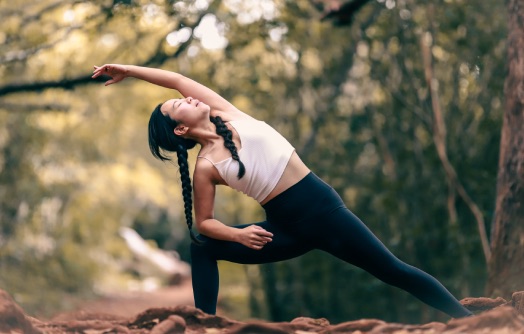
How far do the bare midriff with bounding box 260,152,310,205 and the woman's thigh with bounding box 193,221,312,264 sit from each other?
0.64 ft

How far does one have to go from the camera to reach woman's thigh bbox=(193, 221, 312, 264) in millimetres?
4395

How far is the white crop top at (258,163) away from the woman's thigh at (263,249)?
21cm

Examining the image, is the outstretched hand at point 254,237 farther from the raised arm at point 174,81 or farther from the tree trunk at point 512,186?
the tree trunk at point 512,186

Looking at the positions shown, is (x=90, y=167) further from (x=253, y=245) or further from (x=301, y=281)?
(x=253, y=245)

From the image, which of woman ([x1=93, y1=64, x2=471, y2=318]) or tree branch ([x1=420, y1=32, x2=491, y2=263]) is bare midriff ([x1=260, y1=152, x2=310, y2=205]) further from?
tree branch ([x1=420, y1=32, x2=491, y2=263])

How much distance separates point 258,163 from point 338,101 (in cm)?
860

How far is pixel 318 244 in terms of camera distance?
4406mm

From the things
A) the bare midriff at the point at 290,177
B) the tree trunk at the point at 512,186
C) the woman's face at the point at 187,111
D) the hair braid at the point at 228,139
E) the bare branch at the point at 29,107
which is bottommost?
the bare branch at the point at 29,107

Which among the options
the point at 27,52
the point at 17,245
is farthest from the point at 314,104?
the point at 17,245

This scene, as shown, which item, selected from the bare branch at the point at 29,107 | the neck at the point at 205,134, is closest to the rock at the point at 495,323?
the neck at the point at 205,134

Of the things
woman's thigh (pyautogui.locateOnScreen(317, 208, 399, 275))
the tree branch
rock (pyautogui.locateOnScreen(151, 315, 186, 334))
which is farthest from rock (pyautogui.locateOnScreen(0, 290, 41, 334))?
the tree branch

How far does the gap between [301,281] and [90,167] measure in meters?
9.06

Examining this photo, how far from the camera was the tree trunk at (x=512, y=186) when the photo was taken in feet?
19.3

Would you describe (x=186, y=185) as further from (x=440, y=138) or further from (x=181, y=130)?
(x=440, y=138)
